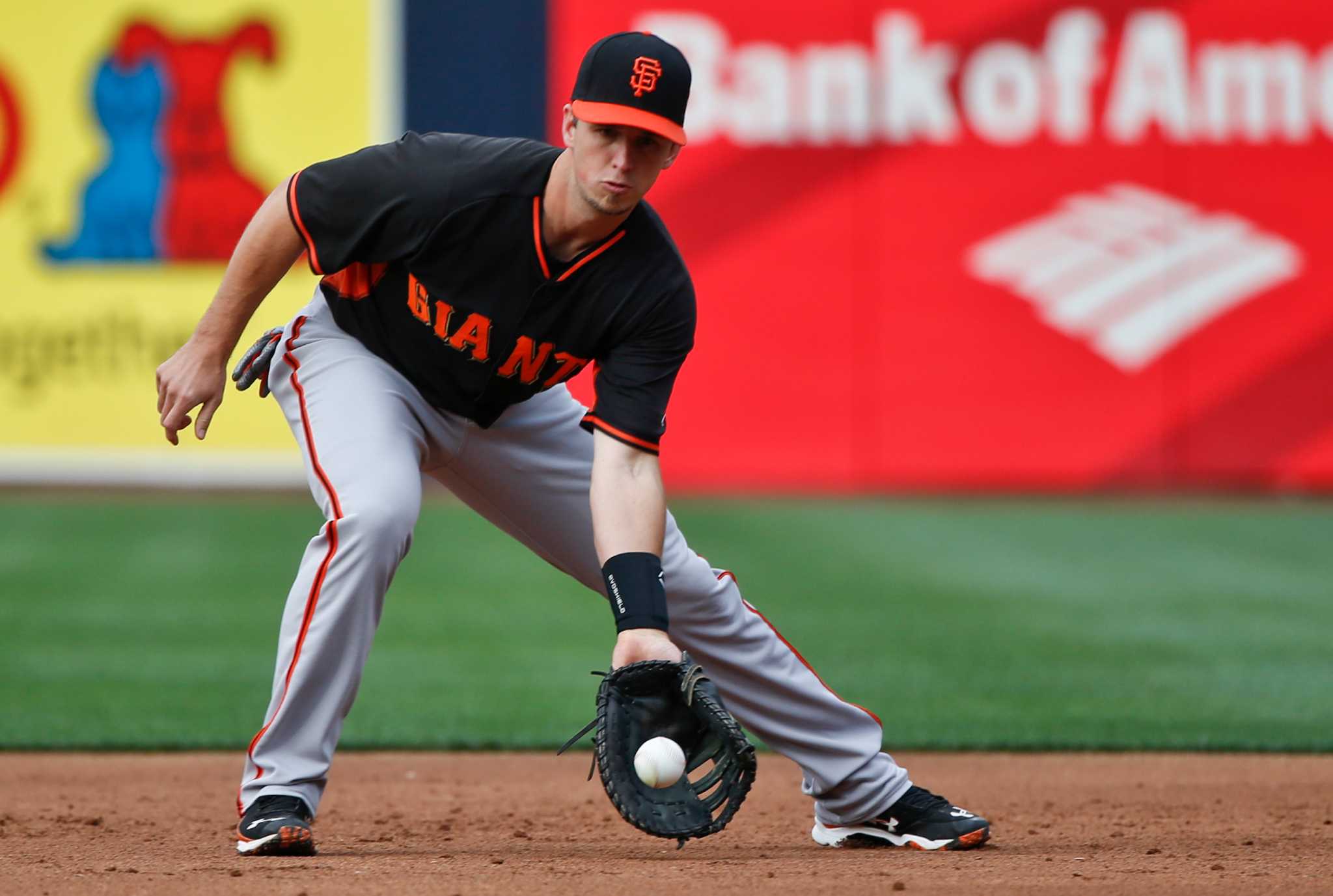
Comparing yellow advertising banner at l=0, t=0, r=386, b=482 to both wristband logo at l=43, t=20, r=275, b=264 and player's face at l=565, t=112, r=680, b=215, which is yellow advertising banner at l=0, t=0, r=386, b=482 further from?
player's face at l=565, t=112, r=680, b=215

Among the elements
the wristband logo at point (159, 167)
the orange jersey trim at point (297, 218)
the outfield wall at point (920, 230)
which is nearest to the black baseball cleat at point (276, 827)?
the orange jersey trim at point (297, 218)

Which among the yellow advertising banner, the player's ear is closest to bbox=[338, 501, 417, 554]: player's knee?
the player's ear

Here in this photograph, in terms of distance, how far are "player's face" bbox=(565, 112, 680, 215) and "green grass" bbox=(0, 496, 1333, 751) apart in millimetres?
2363

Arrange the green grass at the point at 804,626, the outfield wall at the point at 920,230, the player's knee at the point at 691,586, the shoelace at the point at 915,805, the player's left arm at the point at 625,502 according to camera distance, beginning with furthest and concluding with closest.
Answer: the outfield wall at the point at 920,230 < the green grass at the point at 804,626 < the shoelace at the point at 915,805 < the player's knee at the point at 691,586 < the player's left arm at the point at 625,502

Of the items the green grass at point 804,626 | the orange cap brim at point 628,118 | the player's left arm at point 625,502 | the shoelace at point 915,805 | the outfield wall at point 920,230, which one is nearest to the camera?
the orange cap brim at point 628,118

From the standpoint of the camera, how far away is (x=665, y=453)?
12969 millimetres

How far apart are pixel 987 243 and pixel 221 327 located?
10.3m

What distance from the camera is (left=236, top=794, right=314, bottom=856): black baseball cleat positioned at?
319 cm

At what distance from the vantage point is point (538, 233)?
3.30 metres

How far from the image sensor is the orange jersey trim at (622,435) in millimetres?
3326

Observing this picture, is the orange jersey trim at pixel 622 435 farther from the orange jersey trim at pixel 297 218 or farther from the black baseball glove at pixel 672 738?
the orange jersey trim at pixel 297 218

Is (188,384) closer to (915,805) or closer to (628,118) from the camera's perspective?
(628,118)

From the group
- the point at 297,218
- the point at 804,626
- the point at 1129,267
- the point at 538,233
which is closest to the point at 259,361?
the point at 297,218

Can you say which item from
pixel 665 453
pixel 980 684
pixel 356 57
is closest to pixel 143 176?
pixel 356 57
